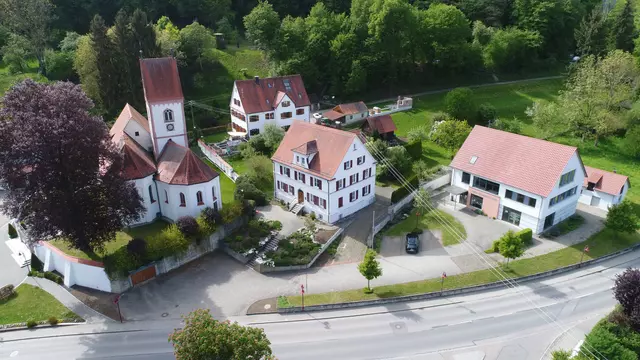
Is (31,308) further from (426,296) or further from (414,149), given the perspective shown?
(414,149)

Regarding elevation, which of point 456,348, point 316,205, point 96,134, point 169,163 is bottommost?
point 456,348

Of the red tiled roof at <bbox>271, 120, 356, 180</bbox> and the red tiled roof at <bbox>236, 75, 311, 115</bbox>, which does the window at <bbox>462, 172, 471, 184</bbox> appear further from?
the red tiled roof at <bbox>236, 75, 311, 115</bbox>

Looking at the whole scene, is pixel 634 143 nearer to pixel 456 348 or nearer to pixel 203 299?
pixel 456 348

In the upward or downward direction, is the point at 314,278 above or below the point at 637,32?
below

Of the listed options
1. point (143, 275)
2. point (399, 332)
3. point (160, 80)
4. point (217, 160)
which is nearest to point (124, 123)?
point (160, 80)

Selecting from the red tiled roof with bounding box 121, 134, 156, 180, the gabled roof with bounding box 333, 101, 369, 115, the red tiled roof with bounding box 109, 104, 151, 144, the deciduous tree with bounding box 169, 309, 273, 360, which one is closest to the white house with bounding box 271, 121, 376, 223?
the red tiled roof with bounding box 121, 134, 156, 180

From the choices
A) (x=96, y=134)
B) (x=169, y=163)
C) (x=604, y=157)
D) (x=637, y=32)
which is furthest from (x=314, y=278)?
(x=637, y=32)
